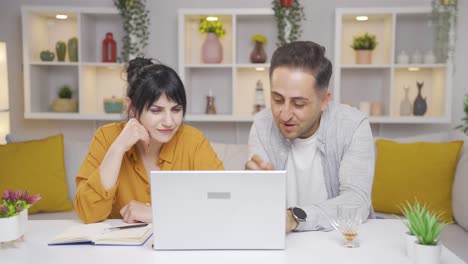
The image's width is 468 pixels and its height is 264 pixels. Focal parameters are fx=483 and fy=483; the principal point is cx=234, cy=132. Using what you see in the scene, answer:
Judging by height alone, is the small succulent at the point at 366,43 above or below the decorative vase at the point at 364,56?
above

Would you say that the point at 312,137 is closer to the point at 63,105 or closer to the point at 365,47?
the point at 365,47

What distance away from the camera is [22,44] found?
393cm

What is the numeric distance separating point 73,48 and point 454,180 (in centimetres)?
283

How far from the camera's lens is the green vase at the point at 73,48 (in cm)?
373

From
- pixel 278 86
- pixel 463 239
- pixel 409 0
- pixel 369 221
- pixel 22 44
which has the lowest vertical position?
pixel 463 239

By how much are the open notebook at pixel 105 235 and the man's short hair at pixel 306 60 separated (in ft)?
2.43

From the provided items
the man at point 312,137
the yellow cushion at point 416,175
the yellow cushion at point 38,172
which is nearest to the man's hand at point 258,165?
the man at point 312,137

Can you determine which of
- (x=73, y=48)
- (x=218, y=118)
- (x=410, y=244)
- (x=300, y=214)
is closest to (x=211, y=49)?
(x=218, y=118)

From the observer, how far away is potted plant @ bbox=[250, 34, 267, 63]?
3.68 meters

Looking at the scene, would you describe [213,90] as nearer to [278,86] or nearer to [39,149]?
[39,149]

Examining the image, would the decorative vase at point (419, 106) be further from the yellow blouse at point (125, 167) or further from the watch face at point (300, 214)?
the watch face at point (300, 214)

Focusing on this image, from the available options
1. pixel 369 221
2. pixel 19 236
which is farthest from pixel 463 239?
pixel 19 236

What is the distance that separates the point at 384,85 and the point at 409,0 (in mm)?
684

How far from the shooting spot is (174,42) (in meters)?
3.92
